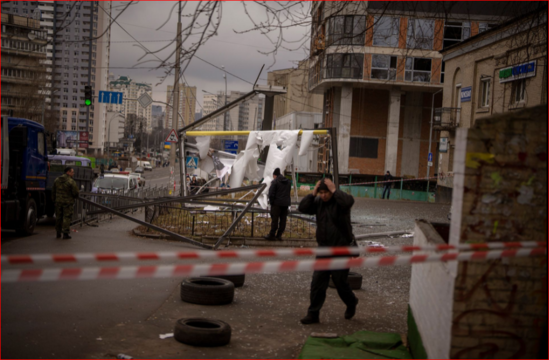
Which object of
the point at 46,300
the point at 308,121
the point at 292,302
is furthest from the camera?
the point at 308,121

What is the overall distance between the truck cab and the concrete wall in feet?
36.0

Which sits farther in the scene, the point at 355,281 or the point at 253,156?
the point at 253,156

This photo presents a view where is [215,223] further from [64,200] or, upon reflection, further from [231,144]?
[231,144]

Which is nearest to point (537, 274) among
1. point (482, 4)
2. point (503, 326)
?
point (503, 326)

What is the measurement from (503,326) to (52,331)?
Answer: 4.72 meters

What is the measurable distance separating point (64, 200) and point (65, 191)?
249 mm

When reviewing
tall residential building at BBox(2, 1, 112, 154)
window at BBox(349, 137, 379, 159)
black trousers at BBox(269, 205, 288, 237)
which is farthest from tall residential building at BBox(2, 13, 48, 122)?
black trousers at BBox(269, 205, 288, 237)

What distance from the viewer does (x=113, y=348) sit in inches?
232

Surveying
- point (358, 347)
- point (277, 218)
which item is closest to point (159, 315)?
point (358, 347)

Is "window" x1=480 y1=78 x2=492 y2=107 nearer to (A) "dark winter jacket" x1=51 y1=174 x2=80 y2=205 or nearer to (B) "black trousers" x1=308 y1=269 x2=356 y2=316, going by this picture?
(A) "dark winter jacket" x1=51 y1=174 x2=80 y2=205

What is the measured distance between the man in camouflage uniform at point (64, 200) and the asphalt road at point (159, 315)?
5810 millimetres

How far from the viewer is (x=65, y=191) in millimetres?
14664

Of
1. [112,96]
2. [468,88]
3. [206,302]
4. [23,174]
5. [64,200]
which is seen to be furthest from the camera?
[112,96]

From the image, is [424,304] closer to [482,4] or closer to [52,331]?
[52,331]
